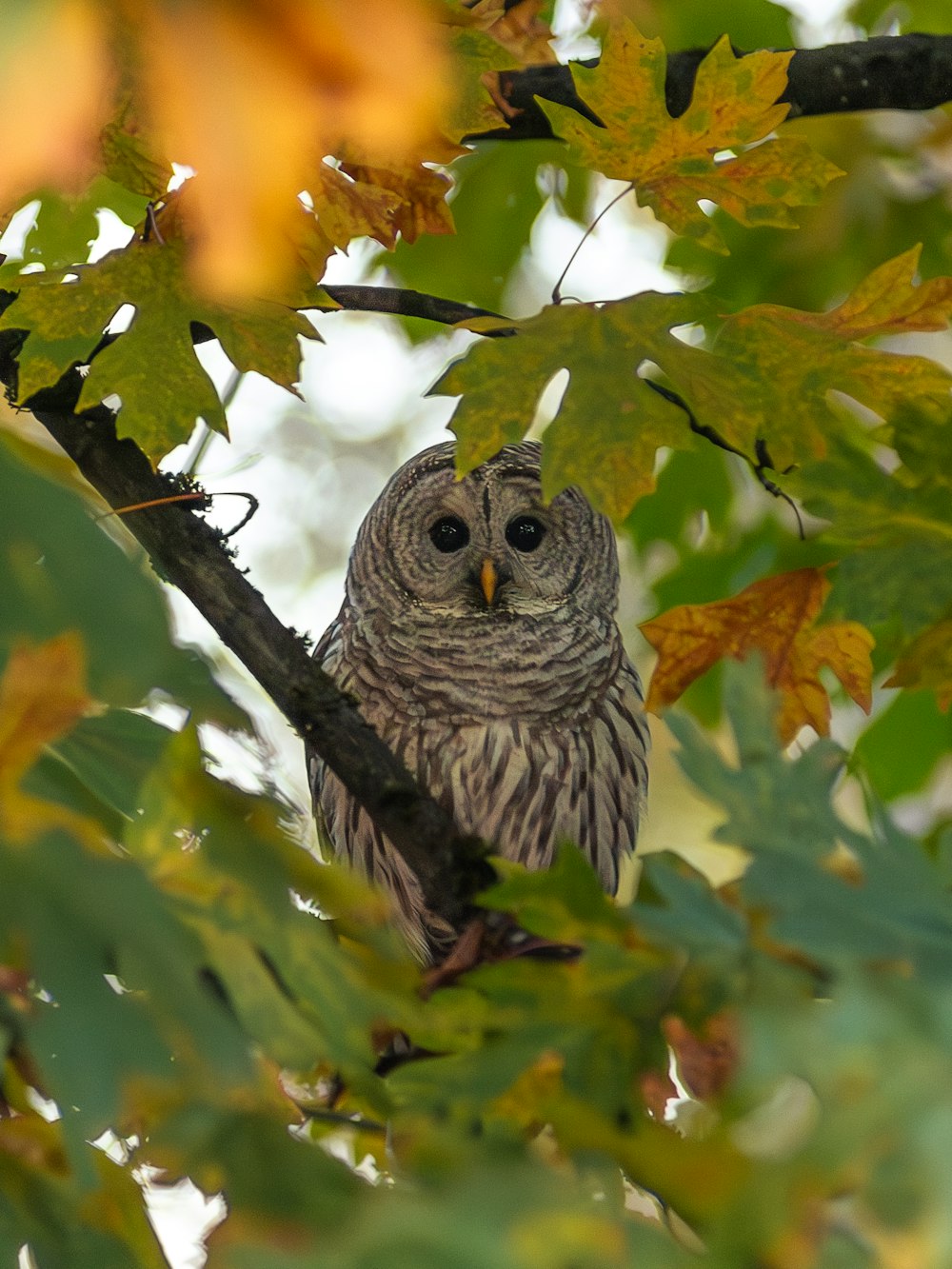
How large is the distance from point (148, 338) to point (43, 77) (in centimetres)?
93

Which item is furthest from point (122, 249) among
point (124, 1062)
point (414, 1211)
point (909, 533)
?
point (414, 1211)

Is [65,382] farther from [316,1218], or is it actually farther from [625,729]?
[625,729]

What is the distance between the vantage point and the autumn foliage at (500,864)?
668 millimetres

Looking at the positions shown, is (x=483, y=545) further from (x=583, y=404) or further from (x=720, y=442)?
(x=583, y=404)

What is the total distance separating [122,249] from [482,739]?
4.03 ft

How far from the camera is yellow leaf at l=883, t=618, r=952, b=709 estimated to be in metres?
1.33

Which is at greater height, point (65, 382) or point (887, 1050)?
point (65, 382)

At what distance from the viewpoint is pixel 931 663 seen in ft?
4.43

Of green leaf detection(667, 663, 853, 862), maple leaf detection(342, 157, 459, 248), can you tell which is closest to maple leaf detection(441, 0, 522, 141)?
maple leaf detection(342, 157, 459, 248)

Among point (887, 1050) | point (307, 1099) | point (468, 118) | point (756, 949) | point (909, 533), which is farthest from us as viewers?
point (468, 118)

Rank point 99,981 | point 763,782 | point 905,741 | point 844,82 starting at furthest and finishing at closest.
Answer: point 905,741 < point 844,82 < point 763,782 < point 99,981

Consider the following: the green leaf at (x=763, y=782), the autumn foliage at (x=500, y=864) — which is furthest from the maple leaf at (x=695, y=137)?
the green leaf at (x=763, y=782)

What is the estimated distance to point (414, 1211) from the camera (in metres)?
0.66

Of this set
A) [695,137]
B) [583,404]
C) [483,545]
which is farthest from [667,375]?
[483,545]
